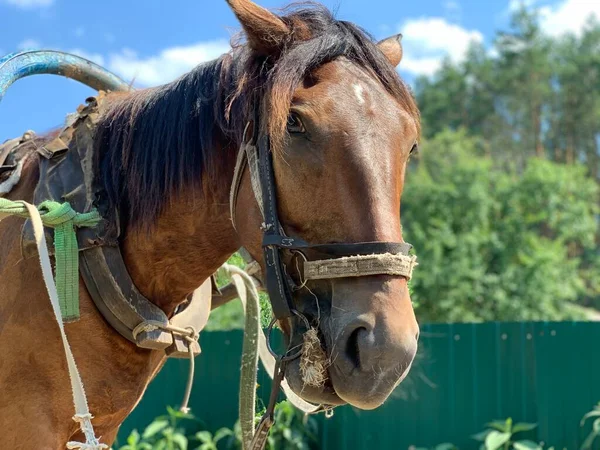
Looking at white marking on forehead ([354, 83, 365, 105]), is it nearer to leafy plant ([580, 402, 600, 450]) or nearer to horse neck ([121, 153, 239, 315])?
horse neck ([121, 153, 239, 315])

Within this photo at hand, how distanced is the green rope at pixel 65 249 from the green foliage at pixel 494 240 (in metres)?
15.2

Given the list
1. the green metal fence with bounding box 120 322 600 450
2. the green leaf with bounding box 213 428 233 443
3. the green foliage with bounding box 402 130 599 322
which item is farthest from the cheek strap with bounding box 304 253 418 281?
the green foliage with bounding box 402 130 599 322

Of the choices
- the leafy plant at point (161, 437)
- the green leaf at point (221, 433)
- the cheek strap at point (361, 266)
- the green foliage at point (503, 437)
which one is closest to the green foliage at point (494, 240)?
the green leaf at point (221, 433)

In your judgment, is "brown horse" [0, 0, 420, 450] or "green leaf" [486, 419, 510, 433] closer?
"brown horse" [0, 0, 420, 450]

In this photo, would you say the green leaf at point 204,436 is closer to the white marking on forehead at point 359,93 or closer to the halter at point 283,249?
the halter at point 283,249

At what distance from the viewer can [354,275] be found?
5.17 ft

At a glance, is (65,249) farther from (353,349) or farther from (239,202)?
(353,349)

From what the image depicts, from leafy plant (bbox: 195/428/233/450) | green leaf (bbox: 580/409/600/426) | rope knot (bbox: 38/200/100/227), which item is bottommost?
leafy plant (bbox: 195/428/233/450)

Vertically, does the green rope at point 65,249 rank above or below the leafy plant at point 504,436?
above

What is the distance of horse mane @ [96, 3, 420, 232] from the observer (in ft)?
6.02

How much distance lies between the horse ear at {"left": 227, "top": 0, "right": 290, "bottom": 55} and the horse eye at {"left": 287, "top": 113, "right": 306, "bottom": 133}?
0.30 meters

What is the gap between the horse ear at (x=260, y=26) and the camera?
1.83 metres

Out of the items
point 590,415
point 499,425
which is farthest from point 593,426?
point 499,425

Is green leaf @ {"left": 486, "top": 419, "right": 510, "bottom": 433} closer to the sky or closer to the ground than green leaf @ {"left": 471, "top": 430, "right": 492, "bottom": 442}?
closer to the sky
